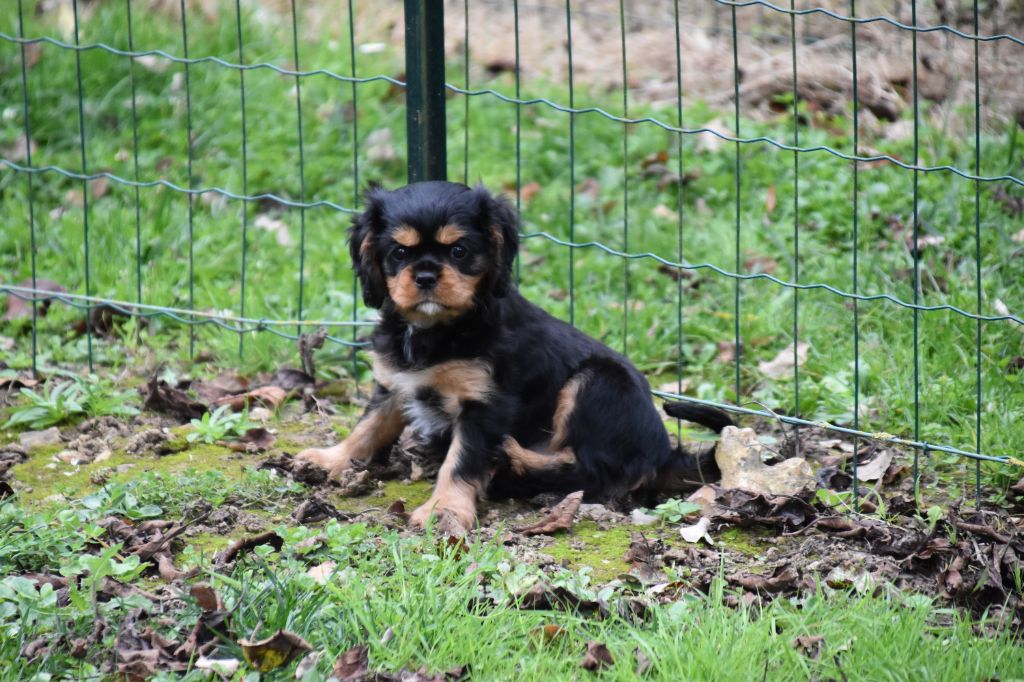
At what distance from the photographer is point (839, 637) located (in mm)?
3131

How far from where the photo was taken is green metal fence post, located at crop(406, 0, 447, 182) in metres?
4.58

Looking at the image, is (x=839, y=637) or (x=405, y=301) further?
(x=405, y=301)

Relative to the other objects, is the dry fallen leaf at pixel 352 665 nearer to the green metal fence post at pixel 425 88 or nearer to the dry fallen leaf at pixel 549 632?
→ the dry fallen leaf at pixel 549 632

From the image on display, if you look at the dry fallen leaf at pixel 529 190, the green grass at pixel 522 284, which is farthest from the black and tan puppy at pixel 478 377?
the dry fallen leaf at pixel 529 190

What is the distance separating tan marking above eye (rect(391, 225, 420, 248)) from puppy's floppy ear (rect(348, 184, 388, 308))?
0.17 meters

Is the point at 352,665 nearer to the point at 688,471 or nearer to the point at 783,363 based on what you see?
the point at 688,471

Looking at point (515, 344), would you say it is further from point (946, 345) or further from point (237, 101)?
point (237, 101)

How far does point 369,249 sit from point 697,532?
56.9 inches

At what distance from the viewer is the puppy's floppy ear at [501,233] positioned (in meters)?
4.08

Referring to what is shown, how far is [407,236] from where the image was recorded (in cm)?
395

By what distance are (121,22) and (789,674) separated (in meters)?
6.37

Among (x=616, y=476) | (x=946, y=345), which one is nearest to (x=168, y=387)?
(x=616, y=476)

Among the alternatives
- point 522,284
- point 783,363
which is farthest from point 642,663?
point 522,284

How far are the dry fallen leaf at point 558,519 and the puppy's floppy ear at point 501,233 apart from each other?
740 mm
